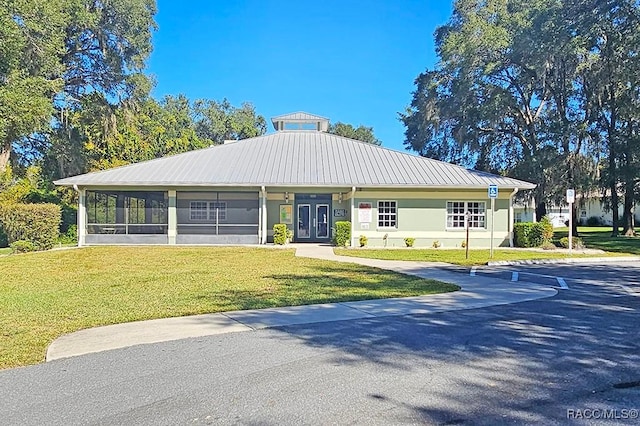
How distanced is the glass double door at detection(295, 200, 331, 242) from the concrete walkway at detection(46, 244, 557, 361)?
13.9m

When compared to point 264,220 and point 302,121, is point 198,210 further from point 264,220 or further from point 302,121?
point 302,121

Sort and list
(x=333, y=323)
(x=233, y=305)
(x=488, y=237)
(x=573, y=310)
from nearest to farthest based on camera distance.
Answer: (x=333, y=323), (x=573, y=310), (x=233, y=305), (x=488, y=237)

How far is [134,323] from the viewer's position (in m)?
7.09

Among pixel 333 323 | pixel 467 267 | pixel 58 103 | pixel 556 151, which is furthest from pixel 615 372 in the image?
pixel 58 103

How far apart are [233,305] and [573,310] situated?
5.34 meters

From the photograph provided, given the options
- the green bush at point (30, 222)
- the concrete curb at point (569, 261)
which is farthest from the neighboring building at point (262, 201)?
the concrete curb at point (569, 261)

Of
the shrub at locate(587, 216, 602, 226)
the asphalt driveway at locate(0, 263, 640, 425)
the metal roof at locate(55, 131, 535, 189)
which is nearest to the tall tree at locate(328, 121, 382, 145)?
the shrub at locate(587, 216, 602, 226)

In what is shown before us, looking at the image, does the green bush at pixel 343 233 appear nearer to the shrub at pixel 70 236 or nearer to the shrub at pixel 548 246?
the shrub at pixel 548 246

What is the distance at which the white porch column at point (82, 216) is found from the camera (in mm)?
22219

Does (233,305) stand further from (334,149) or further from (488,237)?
(334,149)

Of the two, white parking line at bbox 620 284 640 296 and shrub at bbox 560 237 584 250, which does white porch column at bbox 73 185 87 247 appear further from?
shrub at bbox 560 237 584 250

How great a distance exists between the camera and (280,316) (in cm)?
754

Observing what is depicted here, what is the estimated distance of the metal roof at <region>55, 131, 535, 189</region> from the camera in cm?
2217

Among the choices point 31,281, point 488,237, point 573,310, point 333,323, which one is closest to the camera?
point 333,323
